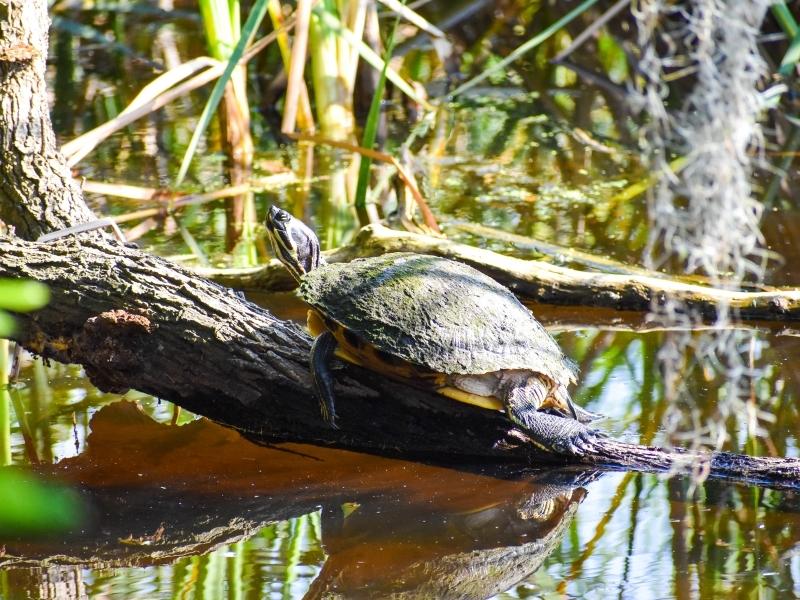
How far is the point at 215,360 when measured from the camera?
2.52 meters

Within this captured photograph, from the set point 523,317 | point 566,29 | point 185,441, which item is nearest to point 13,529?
point 185,441

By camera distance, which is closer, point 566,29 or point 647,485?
point 647,485

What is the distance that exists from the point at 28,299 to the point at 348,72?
4.78 metres

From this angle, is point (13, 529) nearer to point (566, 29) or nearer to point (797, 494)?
point (797, 494)

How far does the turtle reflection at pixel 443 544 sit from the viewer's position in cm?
200

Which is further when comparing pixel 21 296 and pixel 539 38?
pixel 539 38

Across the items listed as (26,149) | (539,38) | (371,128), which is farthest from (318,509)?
(371,128)

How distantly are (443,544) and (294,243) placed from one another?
3.79 feet

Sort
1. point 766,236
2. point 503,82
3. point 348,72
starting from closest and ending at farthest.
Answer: point 766,236, point 348,72, point 503,82

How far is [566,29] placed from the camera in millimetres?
7570

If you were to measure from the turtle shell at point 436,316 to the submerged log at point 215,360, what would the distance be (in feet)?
0.54

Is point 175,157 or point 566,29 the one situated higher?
point 566,29

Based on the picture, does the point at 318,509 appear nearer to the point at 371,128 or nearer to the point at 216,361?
the point at 216,361

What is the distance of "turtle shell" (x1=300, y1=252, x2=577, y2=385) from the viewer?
2418 millimetres
